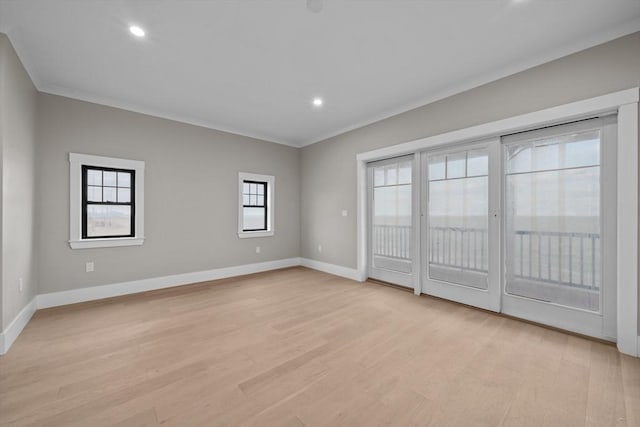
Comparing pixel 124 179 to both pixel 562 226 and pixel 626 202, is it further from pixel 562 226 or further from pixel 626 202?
pixel 626 202

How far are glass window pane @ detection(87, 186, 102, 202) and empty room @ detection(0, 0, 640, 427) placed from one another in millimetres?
51

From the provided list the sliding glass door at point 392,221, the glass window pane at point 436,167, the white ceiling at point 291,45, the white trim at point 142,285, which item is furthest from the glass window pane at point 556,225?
the white trim at point 142,285

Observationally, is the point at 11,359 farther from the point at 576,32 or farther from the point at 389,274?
the point at 576,32

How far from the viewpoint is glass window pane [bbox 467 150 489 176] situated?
10.5ft

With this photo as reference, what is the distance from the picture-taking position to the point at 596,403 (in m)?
1.64

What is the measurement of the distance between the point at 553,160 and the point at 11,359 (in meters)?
5.43

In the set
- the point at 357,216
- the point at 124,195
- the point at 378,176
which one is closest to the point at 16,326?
the point at 124,195

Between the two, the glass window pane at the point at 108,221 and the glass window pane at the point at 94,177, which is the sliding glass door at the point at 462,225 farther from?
the glass window pane at the point at 94,177

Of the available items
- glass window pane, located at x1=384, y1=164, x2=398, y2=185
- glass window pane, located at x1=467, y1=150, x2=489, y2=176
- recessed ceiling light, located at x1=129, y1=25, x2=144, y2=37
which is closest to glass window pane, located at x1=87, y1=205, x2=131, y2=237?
recessed ceiling light, located at x1=129, y1=25, x2=144, y2=37

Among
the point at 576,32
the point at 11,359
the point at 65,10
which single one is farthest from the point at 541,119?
the point at 11,359

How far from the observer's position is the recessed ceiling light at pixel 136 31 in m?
2.27

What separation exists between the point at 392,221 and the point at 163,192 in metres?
3.82

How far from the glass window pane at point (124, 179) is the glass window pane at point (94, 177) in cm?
23

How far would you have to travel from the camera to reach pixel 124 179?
12.9 feet
